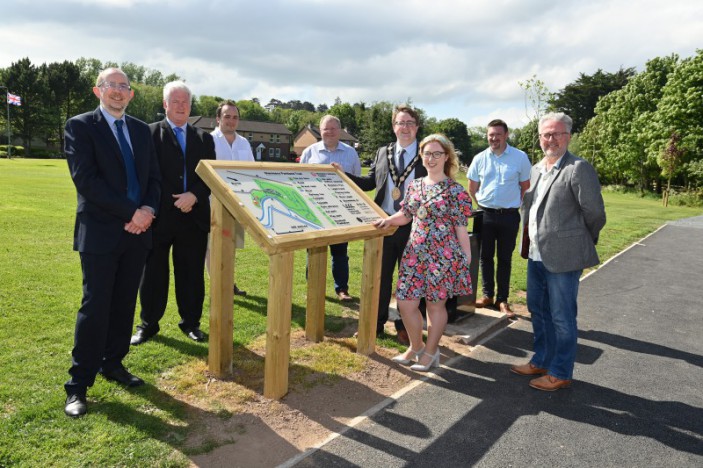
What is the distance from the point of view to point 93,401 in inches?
143

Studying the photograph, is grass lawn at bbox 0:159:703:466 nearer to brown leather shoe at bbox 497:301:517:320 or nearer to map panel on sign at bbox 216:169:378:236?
brown leather shoe at bbox 497:301:517:320

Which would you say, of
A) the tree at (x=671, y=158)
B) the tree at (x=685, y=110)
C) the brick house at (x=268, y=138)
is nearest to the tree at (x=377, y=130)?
the brick house at (x=268, y=138)

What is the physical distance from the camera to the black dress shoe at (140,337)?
15.6ft

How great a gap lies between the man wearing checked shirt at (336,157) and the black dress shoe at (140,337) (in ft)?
8.45

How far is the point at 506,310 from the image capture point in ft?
21.5

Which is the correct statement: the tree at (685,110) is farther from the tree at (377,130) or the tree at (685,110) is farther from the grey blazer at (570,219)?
the tree at (377,130)

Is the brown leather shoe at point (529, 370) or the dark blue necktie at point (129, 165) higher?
the dark blue necktie at point (129, 165)

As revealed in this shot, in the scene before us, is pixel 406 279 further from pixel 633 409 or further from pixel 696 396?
pixel 696 396

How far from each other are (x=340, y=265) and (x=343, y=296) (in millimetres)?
429

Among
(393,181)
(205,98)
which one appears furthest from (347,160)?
(205,98)

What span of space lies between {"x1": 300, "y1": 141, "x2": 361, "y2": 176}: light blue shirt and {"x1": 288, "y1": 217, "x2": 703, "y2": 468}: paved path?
111 inches

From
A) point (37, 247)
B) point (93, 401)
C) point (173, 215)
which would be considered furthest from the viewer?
point (37, 247)

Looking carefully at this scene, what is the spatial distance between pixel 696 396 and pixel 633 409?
2.58 feet

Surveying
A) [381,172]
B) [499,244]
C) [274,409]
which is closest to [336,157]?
[381,172]
